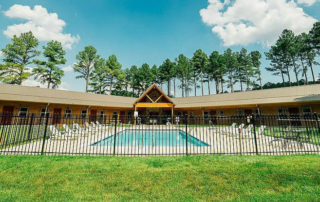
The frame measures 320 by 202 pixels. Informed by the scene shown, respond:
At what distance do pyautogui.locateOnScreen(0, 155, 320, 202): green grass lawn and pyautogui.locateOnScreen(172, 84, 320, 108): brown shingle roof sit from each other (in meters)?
15.4

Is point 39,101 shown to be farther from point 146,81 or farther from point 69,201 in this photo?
point 146,81

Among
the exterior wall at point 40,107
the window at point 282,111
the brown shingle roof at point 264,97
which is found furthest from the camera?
the window at point 282,111

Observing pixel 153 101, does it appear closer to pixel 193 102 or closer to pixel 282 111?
pixel 193 102

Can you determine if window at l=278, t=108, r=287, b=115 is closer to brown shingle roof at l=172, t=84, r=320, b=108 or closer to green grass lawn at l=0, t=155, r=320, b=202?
brown shingle roof at l=172, t=84, r=320, b=108

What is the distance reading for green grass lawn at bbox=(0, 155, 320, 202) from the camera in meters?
3.30

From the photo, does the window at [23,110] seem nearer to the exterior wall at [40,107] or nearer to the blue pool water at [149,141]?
the exterior wall at [40,107]

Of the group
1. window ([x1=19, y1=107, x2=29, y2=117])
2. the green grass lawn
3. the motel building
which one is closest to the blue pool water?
the green grass lawn

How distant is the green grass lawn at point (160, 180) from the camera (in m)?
3.30

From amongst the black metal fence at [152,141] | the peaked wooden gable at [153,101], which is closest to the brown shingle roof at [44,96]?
the peaked wooden gable at [153,101]

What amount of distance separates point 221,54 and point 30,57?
A: 155 ft

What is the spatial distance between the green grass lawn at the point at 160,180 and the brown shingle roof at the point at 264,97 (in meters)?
15.4

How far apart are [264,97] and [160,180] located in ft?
70.7

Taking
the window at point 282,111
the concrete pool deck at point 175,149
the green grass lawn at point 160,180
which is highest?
the window at point 282,111

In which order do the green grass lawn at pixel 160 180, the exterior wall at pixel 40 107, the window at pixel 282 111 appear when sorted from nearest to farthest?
1. the green grass lawn at pixel 160 180
2. the exterior wall at pixel 40 107
3. the window at pixel 282 111
